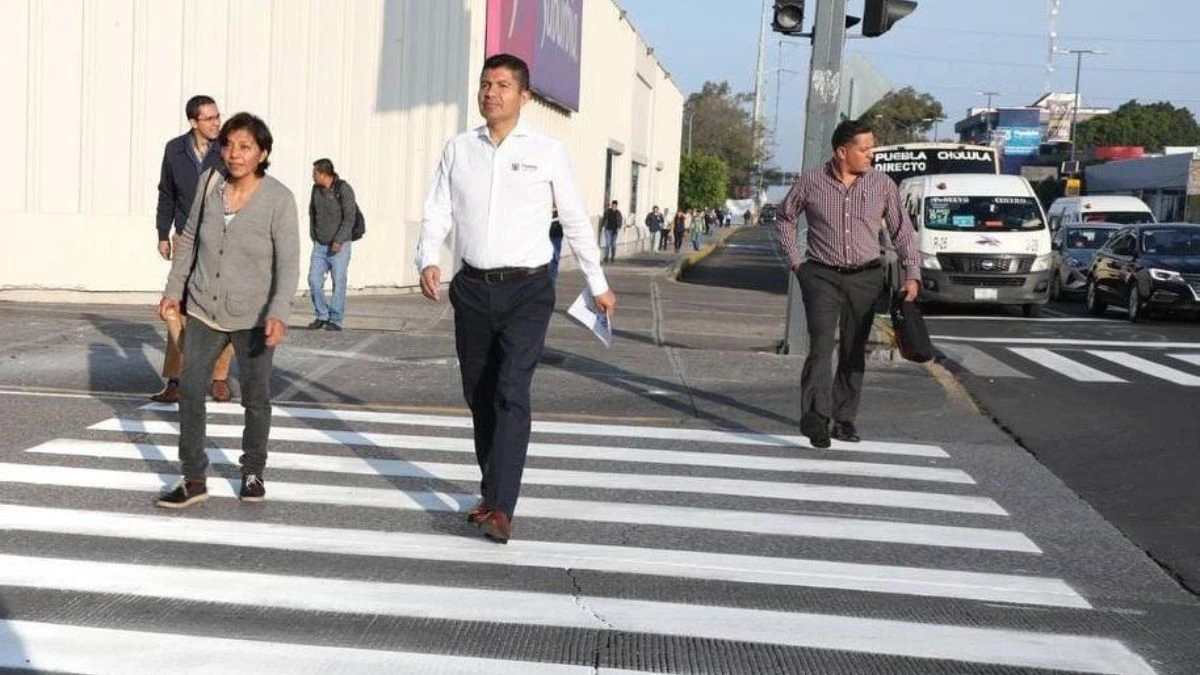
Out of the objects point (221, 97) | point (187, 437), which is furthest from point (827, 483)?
point (221, 97)

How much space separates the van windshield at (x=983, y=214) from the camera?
23656 mm

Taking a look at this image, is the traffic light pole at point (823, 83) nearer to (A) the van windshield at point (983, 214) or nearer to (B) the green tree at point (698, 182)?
(A) the van windshield at point (983, 214)

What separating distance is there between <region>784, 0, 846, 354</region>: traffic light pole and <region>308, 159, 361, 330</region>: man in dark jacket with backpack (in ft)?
14.6

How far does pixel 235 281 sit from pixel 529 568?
1.98m

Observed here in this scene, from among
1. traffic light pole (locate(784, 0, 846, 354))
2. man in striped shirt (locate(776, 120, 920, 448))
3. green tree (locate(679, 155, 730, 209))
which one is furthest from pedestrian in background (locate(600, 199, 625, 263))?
green tree (locate(679, 155, 730, 209))

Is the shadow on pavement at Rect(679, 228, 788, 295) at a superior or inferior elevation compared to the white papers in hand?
inferior

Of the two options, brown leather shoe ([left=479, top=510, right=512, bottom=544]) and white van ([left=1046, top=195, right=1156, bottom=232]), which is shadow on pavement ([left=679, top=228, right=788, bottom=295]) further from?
brown leather shoe ([left=479, top=510, right=512, bottom=544])

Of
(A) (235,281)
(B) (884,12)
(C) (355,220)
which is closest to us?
(A) (235,281)

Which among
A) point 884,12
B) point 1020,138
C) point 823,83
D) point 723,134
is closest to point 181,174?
point 823,83

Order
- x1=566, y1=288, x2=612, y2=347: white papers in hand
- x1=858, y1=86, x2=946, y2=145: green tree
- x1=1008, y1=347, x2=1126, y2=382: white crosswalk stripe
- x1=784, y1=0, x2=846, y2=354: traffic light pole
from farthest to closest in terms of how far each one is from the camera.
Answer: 1. x1=858, y1=86, x2=946, y2=145: green tree
2. x1=1008, y1=347, x2=1126, y2=382: white crosswalk stripe
3. x1=784, y1=0, x2=846, y2=354: traffic light pole
4. x1=566, y1=288, x2=612, y2=347: white papers in hand

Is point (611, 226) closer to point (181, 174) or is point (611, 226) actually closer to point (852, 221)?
point (181, 174)

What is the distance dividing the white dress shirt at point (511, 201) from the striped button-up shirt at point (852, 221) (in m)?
2.76

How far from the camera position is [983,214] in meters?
23.9

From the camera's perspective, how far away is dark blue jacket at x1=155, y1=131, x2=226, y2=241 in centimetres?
945
